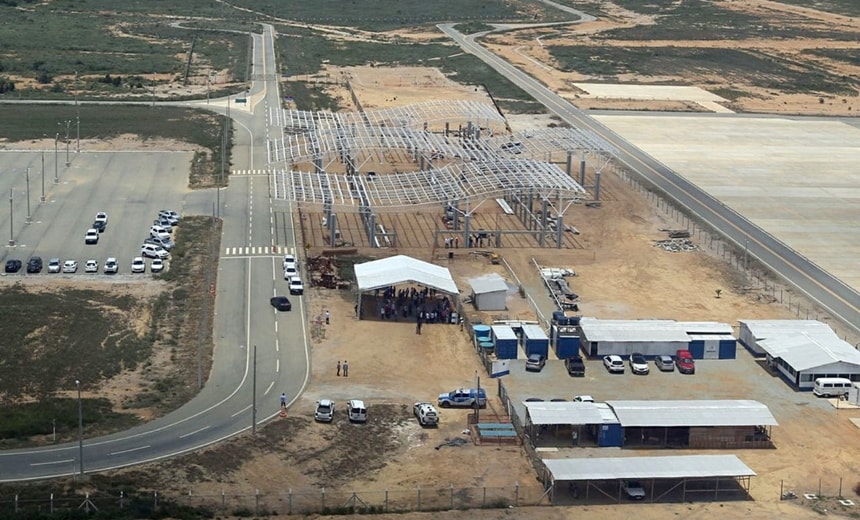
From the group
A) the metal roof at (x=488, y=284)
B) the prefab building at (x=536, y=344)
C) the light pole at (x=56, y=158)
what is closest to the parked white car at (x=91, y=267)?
the metal roof at (x=488, y=284)

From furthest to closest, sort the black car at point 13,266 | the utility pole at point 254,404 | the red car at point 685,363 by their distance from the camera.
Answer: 1. the black car at point 13,266
2. the red car at point 685,363
3. the utility pole at point 254,404

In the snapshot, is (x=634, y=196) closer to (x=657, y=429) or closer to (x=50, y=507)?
(x=657, y=429)

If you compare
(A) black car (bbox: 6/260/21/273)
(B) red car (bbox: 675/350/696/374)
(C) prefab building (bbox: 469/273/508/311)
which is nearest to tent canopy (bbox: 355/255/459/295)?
(C) prefab building (bbox: 469/273/508/311)

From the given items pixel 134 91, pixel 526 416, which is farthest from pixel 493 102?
pixel 526 416

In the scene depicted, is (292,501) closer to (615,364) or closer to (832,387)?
(615,364)

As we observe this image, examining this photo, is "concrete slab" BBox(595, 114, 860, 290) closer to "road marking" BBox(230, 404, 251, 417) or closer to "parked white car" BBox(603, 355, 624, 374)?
"parked white car" BBox(603, 355, 624, 374)

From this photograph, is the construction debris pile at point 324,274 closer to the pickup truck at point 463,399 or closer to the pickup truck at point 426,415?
the pickup truck at point 463,399

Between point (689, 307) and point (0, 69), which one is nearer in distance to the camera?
point (689, 307)
